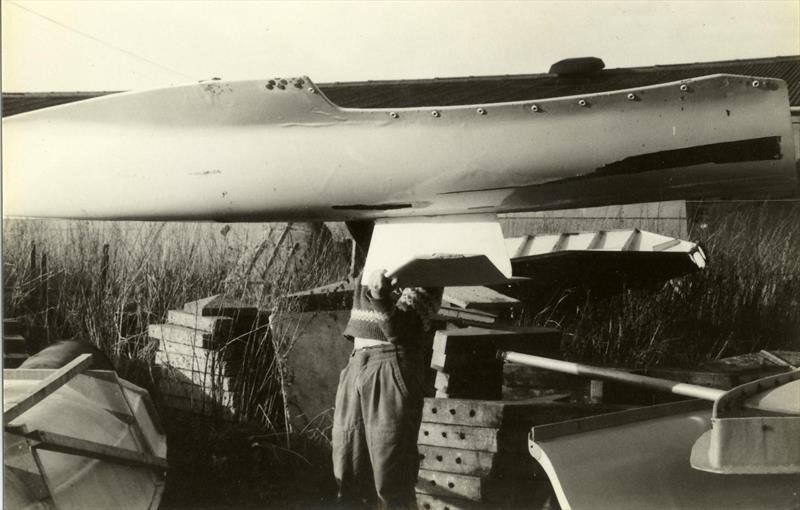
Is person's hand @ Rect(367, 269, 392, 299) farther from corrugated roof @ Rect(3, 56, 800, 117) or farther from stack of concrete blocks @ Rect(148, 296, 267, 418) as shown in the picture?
stack of concrete blocks @ Rect(148, 296, 267, 418)

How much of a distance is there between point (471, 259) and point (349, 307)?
63 cm

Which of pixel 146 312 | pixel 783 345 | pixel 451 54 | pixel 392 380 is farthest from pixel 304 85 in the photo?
pixel 783 345

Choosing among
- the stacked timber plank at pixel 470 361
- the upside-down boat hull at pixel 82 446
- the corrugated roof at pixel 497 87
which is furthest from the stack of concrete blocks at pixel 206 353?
the corrugated roof at pixel 497 87

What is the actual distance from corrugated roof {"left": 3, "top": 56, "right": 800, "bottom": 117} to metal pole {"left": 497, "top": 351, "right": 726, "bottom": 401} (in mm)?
687

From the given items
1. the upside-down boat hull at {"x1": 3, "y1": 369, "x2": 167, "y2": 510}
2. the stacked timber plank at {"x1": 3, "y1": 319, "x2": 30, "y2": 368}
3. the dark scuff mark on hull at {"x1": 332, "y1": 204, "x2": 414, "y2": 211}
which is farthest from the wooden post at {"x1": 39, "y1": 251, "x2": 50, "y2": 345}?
the dark scuff mark on hull at {"x1": 332, "y1": 204, "x2": 414, "y2": 211}

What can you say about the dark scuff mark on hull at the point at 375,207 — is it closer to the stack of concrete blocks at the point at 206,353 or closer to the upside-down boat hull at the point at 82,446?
the stack of concrete blocks at the point at 206,353

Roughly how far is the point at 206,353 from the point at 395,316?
2.77ft

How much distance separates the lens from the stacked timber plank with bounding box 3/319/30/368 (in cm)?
205

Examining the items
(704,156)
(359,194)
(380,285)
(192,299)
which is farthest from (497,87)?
(192,299)

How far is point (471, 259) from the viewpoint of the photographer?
6.07ft

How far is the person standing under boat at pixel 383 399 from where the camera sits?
5.33ft

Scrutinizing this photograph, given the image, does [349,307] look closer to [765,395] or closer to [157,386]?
[157,386]

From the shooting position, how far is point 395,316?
1678mm

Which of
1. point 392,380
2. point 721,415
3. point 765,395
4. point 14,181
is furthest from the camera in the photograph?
point 14,181
